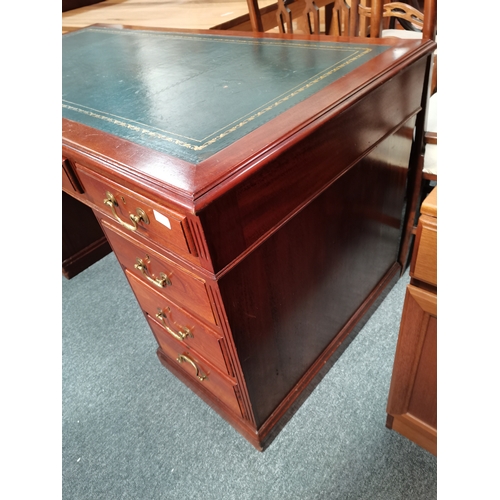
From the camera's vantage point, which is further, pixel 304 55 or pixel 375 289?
pixel 375 289

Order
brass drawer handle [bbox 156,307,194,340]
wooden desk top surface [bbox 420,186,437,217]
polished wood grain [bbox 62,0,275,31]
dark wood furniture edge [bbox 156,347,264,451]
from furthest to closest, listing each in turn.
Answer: polished wood grain [bbox 62,0,275,31]
dark wood furniture edge [bbox 156,347,264,451]
brass drawer handle [bbox 156,307,194,340]
wooden desk top surface [bbox 420,186,437,217]

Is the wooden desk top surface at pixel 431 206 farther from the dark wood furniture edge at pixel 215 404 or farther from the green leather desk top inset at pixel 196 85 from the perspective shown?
the dark wood furniture edge at pixel 215 404

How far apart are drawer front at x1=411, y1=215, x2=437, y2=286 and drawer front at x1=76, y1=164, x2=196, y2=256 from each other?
1.13 feet

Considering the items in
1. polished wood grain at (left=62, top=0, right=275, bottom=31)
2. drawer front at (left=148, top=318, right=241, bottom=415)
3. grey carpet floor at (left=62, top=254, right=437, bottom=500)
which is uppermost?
polished wood grain at (left=62, top=0, right=275, bottom=31)

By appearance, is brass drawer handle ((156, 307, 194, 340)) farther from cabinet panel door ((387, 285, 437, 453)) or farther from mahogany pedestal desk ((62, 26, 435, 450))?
cabinet panel door ((387, 285, 437, 453))

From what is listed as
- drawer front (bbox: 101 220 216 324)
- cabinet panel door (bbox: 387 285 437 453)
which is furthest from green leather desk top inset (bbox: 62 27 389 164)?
cabinet panel door (bbox: 387 285 437 453)

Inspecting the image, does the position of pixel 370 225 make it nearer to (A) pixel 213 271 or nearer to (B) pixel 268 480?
(A) pixel 213 271

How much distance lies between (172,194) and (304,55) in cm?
59

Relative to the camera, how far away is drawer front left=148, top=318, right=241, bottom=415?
95 centimetres

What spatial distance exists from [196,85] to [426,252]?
0.60 metres

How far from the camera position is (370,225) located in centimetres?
108

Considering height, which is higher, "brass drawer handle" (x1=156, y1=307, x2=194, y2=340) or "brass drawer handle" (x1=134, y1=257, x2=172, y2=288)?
"brass drawer handle" (x1=134, y1=257, x2=172, y2=288)
